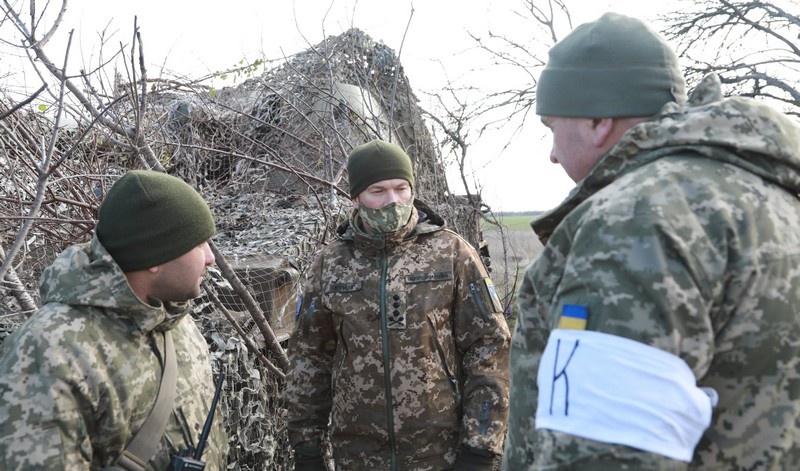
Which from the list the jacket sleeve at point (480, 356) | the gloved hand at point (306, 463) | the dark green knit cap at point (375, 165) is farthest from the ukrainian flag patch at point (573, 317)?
the gloved hand at point (306, 463)

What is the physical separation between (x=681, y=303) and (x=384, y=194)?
203 centimetres

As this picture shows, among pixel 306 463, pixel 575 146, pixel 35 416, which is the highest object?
pixel 575 146

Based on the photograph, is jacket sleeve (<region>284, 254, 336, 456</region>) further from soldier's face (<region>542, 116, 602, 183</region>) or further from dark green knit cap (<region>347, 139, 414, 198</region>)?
soldier's face (<region>542, 116, 602, 183</region>)

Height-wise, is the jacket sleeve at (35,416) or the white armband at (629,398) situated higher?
the white armband at (629,398)

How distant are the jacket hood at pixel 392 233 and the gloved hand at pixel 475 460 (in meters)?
0.96

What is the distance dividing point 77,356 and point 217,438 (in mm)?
685

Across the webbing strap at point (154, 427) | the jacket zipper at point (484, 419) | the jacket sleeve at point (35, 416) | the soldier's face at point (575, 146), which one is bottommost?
the jacket zipper at point (484, 419)

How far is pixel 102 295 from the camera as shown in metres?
1.95

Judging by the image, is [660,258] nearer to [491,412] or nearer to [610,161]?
[610,161]

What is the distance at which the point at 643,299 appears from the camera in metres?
1.15

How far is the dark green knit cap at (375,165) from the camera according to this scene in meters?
3.07

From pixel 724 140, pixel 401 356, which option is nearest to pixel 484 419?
pixel 401 356

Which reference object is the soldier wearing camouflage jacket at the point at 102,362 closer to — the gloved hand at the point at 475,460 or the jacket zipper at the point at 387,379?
the jacket zipper at the point at 387,379

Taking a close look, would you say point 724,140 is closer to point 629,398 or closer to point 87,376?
point 629,398
